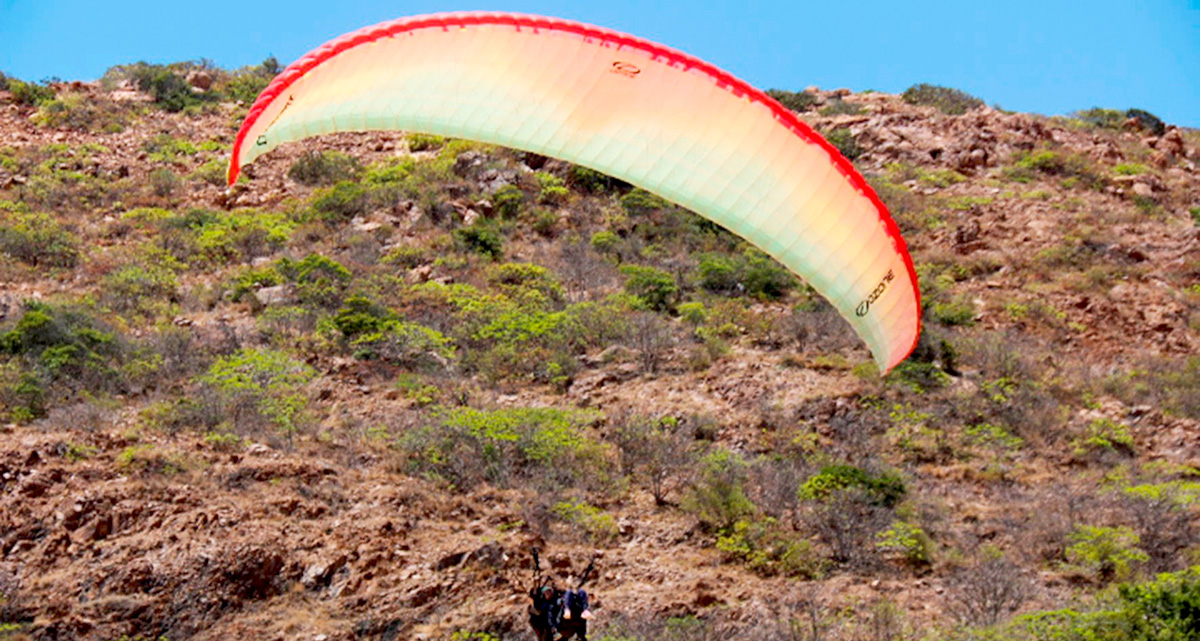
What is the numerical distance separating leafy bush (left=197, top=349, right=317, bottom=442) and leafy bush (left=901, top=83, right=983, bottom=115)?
21.0 meters

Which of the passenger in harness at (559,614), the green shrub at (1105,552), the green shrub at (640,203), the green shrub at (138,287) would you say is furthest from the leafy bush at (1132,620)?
the green shrub at (640,203)

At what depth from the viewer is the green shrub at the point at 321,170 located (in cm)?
2766

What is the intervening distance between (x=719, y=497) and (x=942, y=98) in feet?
75.3

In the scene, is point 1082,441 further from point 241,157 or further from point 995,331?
point 241,157

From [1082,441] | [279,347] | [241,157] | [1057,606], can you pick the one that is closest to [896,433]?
[1082,441]

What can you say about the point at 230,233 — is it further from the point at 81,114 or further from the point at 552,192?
the point at 81,114

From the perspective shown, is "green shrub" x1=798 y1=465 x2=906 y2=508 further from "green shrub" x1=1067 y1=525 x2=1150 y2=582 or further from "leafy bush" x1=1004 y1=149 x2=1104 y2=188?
"leafy bush" x1=1004 y1=149 x2=1104 y2=188

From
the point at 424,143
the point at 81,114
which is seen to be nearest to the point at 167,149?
the point at 81,114

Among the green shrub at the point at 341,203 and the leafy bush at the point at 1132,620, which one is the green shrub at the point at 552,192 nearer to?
the green shrub at the point at 341,203

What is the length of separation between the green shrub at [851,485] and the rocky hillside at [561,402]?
6 centimetres

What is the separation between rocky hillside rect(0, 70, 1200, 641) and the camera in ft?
39.1

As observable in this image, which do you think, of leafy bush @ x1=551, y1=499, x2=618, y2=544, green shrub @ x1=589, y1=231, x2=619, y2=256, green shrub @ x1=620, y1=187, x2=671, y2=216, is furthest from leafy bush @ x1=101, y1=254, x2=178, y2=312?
leafy bush @ x1=551, y1=499, x2=618, y2=544

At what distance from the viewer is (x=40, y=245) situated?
22.1 meters

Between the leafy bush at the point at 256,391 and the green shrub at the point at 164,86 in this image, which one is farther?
the green shrub at the point at 164,86
